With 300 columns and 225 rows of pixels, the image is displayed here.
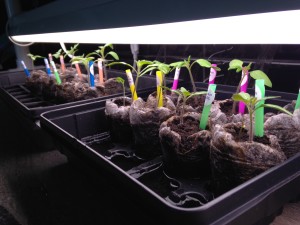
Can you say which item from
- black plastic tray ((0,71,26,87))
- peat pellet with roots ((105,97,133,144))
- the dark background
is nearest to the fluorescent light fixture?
the dark background

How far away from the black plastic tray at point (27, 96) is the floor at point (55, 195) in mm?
159

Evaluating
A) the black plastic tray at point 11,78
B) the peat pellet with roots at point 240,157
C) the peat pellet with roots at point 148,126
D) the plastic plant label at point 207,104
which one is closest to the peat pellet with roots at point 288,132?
the peat pellet with roots at point 240,157

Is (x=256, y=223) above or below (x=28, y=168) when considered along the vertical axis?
above

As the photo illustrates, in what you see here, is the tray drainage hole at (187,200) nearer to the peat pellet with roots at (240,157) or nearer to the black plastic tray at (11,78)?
the peat pellet with roots at (240,157)

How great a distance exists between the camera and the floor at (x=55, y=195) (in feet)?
1.88

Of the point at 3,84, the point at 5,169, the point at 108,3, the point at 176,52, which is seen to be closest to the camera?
the point at 108,3

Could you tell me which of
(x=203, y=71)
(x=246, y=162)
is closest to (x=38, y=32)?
(x=203, y=71)

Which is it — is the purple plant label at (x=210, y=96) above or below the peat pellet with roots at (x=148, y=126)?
above

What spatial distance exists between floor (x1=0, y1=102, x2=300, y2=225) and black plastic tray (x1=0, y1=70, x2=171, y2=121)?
0.16 m

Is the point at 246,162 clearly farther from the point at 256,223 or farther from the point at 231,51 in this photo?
the point at 231,51

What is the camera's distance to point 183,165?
657mm

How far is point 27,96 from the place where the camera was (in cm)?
164

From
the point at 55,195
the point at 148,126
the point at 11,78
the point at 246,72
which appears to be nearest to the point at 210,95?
the point at 246,72

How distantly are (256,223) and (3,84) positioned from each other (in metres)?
2.06
